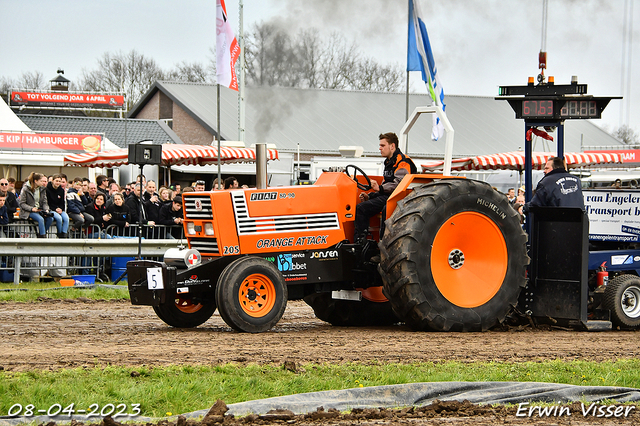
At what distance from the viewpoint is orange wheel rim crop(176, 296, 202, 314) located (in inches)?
358

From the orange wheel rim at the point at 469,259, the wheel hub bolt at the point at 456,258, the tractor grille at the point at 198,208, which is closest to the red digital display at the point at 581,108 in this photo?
the orange wheel rim at the point at 469,259

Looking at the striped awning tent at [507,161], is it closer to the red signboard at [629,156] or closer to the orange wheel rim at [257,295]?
the red signboard at [629,156]

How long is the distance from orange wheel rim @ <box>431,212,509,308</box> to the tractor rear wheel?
1.27m

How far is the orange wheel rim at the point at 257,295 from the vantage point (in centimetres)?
837

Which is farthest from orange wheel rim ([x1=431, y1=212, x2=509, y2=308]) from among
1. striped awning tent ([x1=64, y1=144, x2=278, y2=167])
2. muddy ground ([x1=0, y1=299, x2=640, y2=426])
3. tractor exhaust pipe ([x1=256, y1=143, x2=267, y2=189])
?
striped awning tent ([x1=64, y1=144, x2=278, y2=167])

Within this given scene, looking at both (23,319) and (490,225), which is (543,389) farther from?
(23,319)

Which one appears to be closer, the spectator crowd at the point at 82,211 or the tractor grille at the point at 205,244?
the tractor grille at the point at 205,244

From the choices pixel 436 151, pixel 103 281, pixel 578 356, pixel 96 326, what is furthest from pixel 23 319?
pixel 436 151

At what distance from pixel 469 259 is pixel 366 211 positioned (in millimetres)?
1252

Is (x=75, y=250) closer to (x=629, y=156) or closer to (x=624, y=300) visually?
(x=624, y=300)

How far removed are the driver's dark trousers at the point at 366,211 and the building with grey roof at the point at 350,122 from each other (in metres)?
27.2

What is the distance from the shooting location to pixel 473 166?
74.3ft

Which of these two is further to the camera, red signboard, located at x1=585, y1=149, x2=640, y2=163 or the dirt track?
red signboard, located at x1=585, y1=149, x2=640, y2=163

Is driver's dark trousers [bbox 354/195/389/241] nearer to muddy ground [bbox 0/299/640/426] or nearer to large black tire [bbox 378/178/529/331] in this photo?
large black tire [bbox 378/178/529/331]
